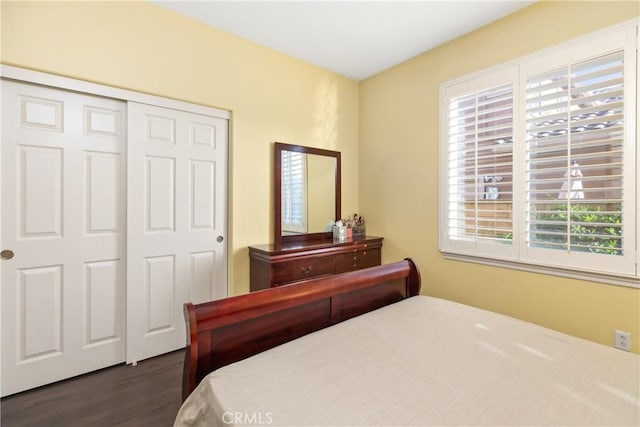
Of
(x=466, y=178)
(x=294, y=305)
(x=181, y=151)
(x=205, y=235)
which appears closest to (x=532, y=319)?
(x=466, y=178)

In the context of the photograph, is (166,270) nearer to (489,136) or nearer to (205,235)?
(205,235)

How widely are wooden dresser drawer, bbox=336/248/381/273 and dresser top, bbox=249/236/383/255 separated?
0.36ft

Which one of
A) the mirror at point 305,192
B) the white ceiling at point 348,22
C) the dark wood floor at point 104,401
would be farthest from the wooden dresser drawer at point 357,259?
the white ceiling at point 348,22

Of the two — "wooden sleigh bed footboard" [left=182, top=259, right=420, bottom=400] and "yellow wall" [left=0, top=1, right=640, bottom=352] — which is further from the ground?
"yellow wall" [left=0, top=1, right=640, bottom=352]

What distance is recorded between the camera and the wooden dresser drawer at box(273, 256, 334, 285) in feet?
8.37

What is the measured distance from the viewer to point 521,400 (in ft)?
3.07

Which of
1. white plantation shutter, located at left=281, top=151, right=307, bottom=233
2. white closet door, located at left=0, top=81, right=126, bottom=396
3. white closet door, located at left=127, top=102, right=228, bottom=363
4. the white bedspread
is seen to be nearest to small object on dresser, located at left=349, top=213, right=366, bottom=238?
white plantation shutter, located at left=281, top=151, right=307, bottom=233

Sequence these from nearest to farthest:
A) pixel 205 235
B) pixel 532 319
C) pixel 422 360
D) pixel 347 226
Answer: pixel 422 360, pixel 532 319, pixel 205 235, pixel 347 226

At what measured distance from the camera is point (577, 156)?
205cm

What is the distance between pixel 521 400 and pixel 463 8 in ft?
8.52

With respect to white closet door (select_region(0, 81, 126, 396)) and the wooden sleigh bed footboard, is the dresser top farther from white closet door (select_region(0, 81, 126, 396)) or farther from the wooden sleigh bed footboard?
white closet door (select_region(0, 81, 126, 396))

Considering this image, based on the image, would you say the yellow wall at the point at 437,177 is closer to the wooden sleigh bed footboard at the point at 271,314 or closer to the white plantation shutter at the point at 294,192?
the white plantation shutter at the point at 294,192

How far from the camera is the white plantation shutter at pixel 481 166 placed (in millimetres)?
2422

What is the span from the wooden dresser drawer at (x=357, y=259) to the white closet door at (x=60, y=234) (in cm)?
184
